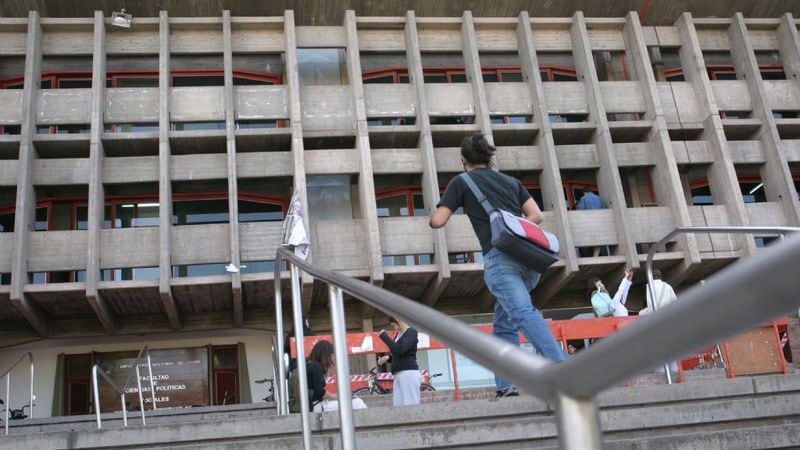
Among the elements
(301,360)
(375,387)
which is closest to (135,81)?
(375,387)

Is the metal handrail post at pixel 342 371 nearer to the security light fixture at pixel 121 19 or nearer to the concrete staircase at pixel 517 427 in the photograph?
the concrete staircase at pixel 517 427

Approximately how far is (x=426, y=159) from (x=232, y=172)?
4.32 meters

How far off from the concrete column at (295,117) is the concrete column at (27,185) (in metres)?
5.56

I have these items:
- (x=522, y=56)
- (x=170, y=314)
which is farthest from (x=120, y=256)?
(x=522, y=56)

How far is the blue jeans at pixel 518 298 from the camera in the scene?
5043mm

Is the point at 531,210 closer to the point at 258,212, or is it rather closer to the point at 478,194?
the point at 478,194

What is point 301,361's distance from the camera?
167 inches

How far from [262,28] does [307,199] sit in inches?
173

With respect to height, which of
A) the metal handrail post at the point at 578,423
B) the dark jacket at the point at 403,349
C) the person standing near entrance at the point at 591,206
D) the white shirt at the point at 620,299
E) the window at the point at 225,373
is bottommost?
the metal handrail post at the point at 578,423

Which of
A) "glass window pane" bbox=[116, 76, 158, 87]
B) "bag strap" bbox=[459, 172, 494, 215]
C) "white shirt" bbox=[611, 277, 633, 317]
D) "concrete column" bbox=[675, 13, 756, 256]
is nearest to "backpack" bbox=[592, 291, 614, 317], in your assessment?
"white shirt" bbox=[611, 277, 633, 317]

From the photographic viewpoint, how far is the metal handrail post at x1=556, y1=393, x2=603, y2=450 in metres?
1.09

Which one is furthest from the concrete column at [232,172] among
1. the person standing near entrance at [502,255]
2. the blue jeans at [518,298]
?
the blue jeans at [518,298]

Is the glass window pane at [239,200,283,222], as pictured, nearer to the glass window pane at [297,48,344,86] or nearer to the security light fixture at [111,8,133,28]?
the glass window pane at [297,48,344,86]

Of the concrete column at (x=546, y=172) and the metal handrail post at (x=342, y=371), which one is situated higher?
the concrete column at (x=546, y=172)
